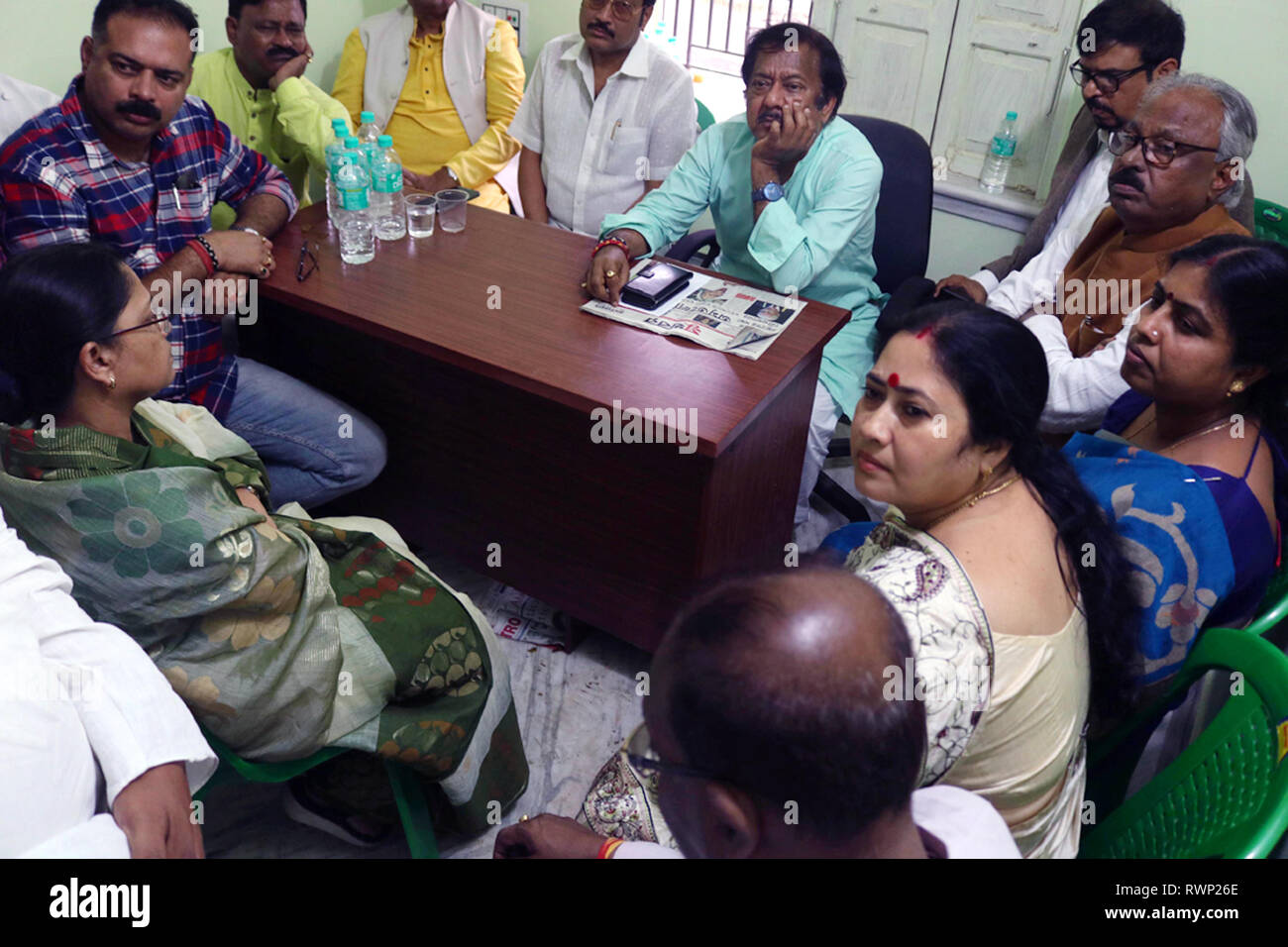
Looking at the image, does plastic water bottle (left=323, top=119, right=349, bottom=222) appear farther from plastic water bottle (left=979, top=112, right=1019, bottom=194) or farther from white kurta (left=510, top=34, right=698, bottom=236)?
plastic water bottle (left=979, top=112, right=1019, bottom=194)

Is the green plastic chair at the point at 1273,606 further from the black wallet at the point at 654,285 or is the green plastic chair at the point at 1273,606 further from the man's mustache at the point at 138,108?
the man's mustache at the point at 138,108

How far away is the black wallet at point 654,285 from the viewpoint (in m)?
2.15

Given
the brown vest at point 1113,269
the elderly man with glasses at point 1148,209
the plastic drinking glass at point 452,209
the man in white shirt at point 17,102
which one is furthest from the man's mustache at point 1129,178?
the man in white shirt at point 17,102

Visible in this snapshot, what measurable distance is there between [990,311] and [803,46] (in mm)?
1210

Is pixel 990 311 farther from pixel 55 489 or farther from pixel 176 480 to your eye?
pixel 55 489

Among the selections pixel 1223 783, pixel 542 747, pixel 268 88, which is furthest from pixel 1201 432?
pixel 268 88

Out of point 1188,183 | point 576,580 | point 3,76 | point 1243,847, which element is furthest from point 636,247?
point 1243,847

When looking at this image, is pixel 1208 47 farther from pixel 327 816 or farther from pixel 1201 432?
pixel 327 816

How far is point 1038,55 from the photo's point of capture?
3137 mm

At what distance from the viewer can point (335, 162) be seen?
2.40 m

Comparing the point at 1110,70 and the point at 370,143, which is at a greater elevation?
the point at 1110,70

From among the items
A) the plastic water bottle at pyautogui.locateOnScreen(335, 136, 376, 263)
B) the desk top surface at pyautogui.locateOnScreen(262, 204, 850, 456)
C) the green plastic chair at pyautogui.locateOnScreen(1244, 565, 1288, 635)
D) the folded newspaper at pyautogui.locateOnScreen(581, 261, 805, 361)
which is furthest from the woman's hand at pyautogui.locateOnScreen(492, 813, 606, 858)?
the plastic water bottle at pyautogui.locateOnScreen(335, 136, 376, 263)

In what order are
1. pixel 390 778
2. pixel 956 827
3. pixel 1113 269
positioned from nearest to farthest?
pixel 956 827 → pixel 390 778 → pixel 1113 269

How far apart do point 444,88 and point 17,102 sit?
1.33 metres
